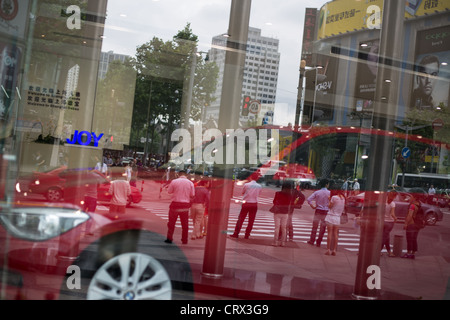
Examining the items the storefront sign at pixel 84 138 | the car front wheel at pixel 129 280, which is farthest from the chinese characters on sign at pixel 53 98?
the car front wheel at pixel 129 280

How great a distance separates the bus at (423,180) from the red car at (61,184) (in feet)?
16.6

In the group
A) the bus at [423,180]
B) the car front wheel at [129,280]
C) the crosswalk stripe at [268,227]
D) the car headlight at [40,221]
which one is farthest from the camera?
the bus at [423,180]

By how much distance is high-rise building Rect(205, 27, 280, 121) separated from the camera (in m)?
6.40

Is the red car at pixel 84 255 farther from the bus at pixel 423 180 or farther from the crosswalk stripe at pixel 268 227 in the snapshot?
the bus at pixel 423 180

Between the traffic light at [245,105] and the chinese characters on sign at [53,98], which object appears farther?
the traffic light at [245,105]

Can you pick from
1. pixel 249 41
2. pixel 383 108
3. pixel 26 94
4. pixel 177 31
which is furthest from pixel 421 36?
pixel 26 94

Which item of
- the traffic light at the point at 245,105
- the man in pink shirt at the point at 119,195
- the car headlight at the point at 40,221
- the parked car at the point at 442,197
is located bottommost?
the car headlight at the point at 40,221

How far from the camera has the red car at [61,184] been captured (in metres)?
4.43

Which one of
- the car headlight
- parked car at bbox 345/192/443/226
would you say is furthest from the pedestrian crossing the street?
the car headlight

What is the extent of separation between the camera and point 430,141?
30.7 ft

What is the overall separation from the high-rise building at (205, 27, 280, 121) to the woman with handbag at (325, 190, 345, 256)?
8.52ft

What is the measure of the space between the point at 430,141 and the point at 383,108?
388 centimetres

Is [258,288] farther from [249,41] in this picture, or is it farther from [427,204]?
[427,204]

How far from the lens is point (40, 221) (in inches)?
136
